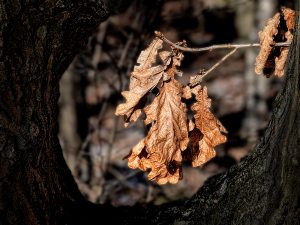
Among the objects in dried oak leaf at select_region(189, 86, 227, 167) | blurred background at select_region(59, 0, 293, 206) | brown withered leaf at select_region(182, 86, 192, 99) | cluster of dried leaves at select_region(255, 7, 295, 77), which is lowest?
blurred background at select_region(59, 0, 293, 206)

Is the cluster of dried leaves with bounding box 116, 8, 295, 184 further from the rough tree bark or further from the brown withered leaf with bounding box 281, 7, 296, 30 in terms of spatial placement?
the rough tree bark

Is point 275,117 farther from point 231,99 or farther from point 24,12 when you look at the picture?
point 231,99

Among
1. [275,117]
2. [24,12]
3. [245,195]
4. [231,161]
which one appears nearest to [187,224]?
[245,195]

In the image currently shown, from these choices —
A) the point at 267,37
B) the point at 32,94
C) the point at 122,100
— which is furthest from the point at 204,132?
the point at 122,100

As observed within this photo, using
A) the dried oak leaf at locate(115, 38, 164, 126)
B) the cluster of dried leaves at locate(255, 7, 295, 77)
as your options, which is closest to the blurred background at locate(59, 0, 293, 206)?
the dried oak leaf at locate(115, 38, 164, 126)

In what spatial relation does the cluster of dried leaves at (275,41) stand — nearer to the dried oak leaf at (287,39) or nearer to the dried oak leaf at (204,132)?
the dried oak leaf at (287,39)
